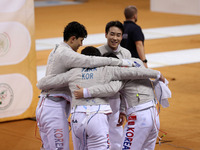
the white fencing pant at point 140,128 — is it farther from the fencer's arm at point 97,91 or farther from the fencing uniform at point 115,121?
the fencing uniform at point 115,121

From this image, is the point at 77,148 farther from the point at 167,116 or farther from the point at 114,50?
the point at 167,116

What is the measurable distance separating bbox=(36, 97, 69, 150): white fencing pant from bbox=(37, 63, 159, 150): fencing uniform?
32cm

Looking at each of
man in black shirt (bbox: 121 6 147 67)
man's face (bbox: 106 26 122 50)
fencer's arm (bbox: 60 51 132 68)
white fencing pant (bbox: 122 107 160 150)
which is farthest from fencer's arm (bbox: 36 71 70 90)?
man in black shirt (bbox: 121 6 147 67)

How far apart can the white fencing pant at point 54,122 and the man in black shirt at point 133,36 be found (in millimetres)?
2733

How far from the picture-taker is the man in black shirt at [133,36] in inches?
282

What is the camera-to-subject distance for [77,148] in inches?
176

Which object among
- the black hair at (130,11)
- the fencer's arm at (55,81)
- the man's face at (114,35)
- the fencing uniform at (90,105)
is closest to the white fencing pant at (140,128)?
the fencing uniform at (90,105)

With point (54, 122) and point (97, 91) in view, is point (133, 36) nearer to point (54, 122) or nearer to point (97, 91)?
point (54, 122)

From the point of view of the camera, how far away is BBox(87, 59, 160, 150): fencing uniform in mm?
4535

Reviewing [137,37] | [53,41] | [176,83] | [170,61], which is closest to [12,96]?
[137,37]

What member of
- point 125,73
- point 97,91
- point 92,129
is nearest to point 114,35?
point 125,73

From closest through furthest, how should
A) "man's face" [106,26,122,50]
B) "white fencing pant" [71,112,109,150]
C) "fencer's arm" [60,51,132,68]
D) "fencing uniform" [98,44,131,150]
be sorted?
"white fencing pant" [71,112,109,150], "fencer's arm" [60,51,132,68], "man's face" [106,26,122,50], "fencing uniform" [98,44,131,150]

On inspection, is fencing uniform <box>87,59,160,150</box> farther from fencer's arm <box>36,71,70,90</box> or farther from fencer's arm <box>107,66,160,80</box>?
fencer's arm <box>36,71,70,90</box>

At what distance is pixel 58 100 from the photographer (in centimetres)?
479
